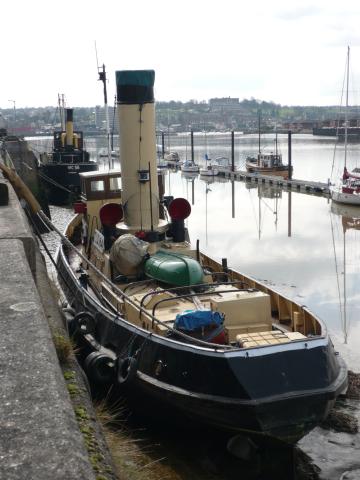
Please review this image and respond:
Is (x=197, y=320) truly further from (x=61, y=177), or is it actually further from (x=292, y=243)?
(x=61, y=177)

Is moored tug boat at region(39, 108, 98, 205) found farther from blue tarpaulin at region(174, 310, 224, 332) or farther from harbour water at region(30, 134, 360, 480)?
blue tarpaulin at region(174, 310, 224, 332)

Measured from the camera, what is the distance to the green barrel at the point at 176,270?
1103 cm

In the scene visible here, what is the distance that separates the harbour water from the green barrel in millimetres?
3201

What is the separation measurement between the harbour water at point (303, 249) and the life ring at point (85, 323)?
4.11 meters

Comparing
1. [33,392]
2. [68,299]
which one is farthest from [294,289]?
[33,392]

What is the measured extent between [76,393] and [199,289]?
561cm

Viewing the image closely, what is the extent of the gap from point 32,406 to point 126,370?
20.9 ft

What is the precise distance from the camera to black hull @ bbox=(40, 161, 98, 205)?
4009 centimetres

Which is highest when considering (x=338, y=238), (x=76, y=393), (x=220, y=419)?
(x=76, y=393)

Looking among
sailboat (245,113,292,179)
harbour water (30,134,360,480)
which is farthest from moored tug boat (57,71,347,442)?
sailboat (245,113,292,179)

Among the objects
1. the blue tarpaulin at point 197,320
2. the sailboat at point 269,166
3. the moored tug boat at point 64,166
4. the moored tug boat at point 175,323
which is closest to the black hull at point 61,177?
the moored tug boat at point 64,166

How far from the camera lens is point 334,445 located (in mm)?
10016

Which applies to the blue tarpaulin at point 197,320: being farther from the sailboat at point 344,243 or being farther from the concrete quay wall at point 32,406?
the sailboat at point 344,243

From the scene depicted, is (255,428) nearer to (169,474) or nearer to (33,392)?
(169,474)
